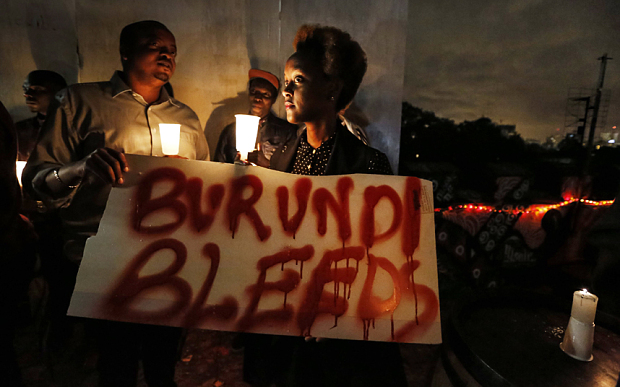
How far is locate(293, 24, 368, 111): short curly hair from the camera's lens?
63.4 inches

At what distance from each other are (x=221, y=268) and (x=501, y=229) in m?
4.76

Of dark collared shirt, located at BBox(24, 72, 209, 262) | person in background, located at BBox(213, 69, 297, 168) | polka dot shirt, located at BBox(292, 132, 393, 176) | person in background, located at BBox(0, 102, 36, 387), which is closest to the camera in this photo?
person in background, located at BBox(0, 102, 36, 387)

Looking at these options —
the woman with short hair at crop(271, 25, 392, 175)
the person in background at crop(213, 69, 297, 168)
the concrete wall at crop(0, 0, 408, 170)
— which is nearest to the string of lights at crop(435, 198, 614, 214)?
the concrete wall at crop(0, 0, 408, 170)

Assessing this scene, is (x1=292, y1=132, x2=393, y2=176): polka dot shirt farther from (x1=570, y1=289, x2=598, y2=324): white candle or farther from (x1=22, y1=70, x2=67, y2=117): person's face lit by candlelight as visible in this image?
(x1=22, y1=70, x2=67, y2=117): person's face lit by candlelight

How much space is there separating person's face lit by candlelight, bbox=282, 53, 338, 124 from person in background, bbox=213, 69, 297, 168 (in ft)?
4.57

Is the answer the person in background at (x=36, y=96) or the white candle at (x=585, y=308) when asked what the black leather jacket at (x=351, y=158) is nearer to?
the white candle at (x=585, y=308)

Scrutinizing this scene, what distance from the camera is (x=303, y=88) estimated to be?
1.55m

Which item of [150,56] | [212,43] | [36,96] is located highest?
[212,43]

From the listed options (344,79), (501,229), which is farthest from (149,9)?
(501,229)

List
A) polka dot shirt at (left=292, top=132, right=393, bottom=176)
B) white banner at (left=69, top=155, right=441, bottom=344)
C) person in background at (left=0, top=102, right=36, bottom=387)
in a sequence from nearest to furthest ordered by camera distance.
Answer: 1. white banner at (left=69, top=155, right=441, bottom=344)
2. person in background at (left=0, top=102, right=36, bottom=387)
3. polka dot shirt at (left=292, top=132, right=393, bottom=176)

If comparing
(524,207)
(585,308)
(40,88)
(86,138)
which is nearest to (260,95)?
(86,138)

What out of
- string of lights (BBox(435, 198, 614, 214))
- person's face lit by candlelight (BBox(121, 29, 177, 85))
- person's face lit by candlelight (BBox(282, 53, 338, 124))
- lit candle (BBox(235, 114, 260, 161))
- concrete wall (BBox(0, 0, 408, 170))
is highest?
concrete wall (BBox(0, 0, 408, 170))

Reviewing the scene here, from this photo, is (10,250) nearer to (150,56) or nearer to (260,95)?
(150,56)

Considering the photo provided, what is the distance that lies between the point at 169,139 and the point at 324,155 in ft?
2.96
